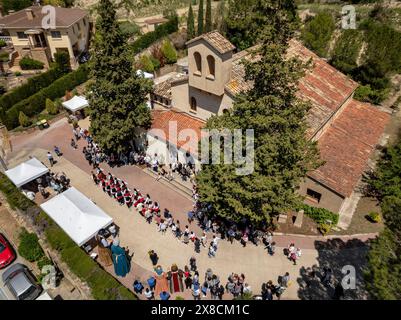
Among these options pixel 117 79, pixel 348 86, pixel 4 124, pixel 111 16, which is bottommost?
pixel 4 124

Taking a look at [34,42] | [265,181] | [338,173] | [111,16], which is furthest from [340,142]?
[34,42]

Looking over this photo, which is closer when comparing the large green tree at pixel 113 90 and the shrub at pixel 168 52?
the large green tree at pixel 113 90

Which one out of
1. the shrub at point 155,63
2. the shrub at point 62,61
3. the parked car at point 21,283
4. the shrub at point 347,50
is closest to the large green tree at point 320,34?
the shrub at point 347,50

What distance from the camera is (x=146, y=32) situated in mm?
53812

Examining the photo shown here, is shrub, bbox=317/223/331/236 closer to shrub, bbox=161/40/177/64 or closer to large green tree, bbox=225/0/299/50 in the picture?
large green tree, bbox=225/0/299/50

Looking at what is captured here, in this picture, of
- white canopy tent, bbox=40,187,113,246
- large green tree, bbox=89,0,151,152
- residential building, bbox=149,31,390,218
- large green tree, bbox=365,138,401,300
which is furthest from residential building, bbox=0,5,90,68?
large green tree, bbox=365,138,401,300

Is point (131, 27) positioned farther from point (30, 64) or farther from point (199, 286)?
point (199, 286)

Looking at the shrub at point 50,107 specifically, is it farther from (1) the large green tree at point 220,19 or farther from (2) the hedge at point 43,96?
(1) the large green tree at point 220,19

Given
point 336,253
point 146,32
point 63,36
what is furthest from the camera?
point 146,32

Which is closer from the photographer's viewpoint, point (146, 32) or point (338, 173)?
point (338, 173)

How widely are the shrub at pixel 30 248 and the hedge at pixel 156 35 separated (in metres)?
33.7

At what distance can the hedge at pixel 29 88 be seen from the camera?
38.8 m
